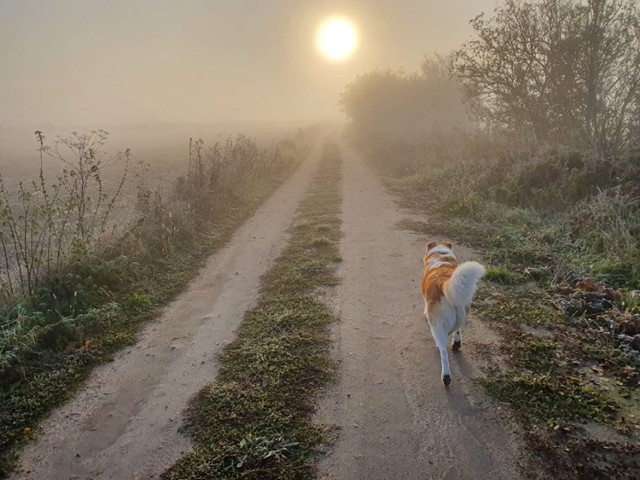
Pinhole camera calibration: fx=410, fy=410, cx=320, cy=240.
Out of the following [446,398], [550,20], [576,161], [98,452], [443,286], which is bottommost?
[98,452]

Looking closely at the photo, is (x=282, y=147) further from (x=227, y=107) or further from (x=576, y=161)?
(x=227, y=107)

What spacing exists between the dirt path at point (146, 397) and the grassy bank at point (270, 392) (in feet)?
0.72

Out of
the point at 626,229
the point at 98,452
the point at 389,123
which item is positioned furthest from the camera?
the point at 389,123

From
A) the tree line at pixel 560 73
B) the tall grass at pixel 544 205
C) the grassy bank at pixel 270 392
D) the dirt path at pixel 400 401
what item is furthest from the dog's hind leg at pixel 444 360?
the tree line at pixel 560 73

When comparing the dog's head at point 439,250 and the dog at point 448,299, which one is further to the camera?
the dog's head at point 439,250

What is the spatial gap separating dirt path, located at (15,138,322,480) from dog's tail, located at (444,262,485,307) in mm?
2949

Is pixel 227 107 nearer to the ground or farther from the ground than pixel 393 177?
farther from the ground

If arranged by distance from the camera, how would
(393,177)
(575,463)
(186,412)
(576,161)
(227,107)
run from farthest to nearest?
(227,107) < (393,177) < (576,161) < (186,412) < (575,463)

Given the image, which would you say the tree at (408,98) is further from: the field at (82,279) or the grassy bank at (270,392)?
the grassy bank at (270,392)

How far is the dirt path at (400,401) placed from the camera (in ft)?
11.5

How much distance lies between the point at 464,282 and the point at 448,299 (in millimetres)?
324

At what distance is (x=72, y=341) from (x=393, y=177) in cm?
1489

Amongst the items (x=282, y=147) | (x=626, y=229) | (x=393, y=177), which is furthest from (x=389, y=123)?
(x=626, y=229)

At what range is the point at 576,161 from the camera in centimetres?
1107
